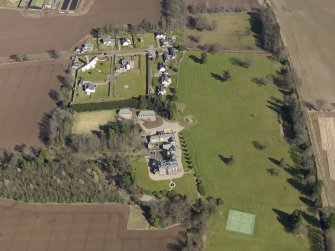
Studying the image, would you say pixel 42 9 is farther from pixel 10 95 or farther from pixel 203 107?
pixel 203 107

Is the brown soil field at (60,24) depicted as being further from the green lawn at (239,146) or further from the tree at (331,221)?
the tree at (331,221)

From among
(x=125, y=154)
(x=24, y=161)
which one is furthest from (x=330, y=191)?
(x=24, y=161)

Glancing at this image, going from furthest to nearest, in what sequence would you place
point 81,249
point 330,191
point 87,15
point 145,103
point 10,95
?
point 87,15 → point 10,95 → point 145,103 → point 330,191 → point 81,249

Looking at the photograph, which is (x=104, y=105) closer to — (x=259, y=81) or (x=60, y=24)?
(x=259, y=81)

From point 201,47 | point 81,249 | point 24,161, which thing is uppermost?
point 201,47

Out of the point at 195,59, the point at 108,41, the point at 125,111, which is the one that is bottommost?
the point at 125,111

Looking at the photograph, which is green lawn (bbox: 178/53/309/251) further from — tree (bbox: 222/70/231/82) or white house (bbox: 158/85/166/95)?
white house (bbox: 158/85/166/95)

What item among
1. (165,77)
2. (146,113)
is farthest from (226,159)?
(165,77)
